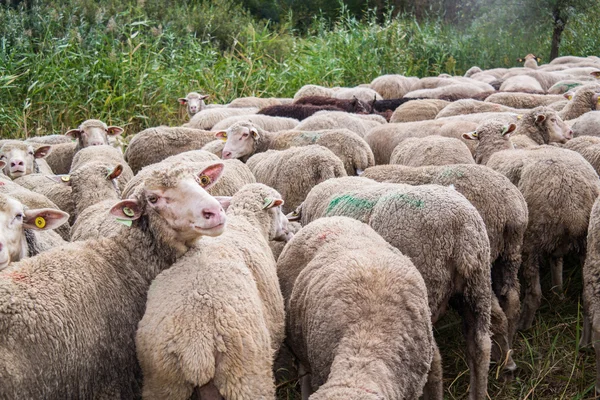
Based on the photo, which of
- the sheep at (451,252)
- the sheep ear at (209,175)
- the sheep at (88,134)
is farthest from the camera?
the sheep at (88,134)

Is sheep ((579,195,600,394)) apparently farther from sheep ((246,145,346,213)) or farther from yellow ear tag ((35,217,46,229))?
yellow ear tag ((35,217,46,229))

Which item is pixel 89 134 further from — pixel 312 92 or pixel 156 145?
pixel 312 92

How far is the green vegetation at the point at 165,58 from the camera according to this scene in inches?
396

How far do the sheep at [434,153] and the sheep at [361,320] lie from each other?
2.26 m

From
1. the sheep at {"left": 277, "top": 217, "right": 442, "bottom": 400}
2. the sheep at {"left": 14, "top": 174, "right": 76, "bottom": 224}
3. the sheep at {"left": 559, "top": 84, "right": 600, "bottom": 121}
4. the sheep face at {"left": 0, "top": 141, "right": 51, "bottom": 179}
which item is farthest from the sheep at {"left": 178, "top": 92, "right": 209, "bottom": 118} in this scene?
the sheep at {"left": 277, "top": 217, "right": 442, "bottom": 400}

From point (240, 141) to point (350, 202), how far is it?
2.83 meters

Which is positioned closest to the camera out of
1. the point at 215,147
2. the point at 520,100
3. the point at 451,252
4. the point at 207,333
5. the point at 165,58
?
the point at 207,333

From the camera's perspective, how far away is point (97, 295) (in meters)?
3.43

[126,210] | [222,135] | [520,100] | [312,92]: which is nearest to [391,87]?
[312,92]

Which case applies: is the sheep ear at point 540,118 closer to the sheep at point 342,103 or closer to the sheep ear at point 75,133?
the sheep at point 342,103

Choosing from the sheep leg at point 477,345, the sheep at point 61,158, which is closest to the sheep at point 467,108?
the sheep at point 61,158

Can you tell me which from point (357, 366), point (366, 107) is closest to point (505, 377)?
point (357, 366)

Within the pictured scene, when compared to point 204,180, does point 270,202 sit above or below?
below

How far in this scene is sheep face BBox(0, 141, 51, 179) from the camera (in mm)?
6680
